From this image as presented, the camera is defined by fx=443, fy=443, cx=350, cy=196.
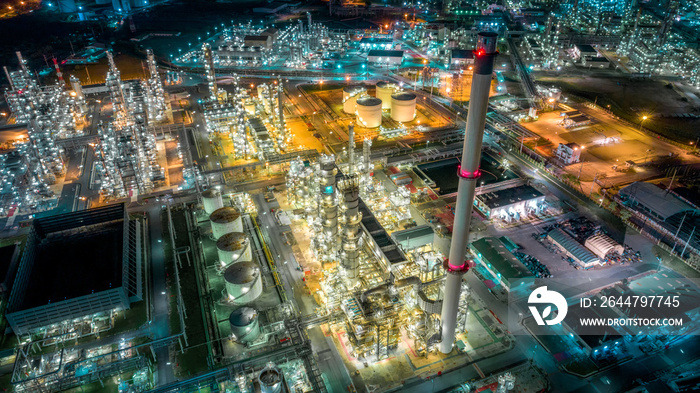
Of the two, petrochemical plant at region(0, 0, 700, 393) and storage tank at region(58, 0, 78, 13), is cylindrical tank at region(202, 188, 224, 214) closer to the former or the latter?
petrochemical plant at region(0, 0, 700, 393)

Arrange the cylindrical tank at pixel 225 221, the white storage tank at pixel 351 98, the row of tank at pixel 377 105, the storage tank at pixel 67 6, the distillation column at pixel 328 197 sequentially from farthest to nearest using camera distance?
the storage tank at pixel 67 6
the white storage tank at pixel 351 98
the row of tank at pixel 377 105
the cylindrical tank at pixel 225 221
the distillation column at pixel 328 197

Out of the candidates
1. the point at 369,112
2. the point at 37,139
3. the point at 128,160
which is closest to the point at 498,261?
the point at 369,112

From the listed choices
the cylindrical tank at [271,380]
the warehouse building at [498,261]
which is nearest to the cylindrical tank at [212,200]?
the cylindrical tank at [271,380]

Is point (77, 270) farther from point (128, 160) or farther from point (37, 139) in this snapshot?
point (37, 139)

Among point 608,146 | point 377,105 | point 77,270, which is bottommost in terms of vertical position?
point 608,146

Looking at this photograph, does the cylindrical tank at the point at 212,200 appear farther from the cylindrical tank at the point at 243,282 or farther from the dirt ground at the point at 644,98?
the dirt ground at the point at 644,98

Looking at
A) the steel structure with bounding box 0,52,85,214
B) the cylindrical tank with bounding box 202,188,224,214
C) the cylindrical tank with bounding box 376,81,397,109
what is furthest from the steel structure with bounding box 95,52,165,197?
the cylindrical tank with bounding box 376,81,397,109
